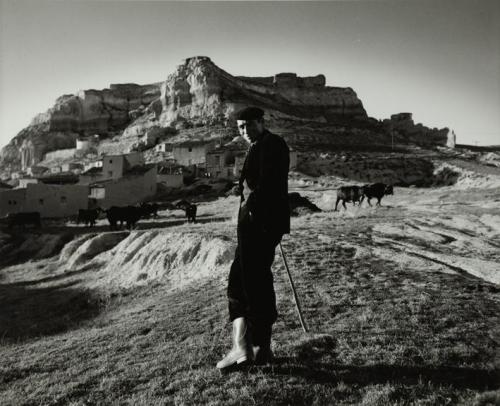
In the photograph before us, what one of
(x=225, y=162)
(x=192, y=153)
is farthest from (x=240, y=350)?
(x=192, y=153)

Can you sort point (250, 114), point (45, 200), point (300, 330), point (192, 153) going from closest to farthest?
point (250, 114)
point (300, 330)
point (45, 200)
point (192, 153)

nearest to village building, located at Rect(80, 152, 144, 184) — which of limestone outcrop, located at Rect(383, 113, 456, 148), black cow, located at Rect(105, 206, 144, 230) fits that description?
black cow, located at Rect(105, 206, 144, 230)

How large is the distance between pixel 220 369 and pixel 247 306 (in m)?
0.65

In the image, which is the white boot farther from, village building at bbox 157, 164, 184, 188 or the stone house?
the stone house

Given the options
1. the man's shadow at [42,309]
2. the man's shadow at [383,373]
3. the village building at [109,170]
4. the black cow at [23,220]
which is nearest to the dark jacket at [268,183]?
the man's shadow at [383,373]

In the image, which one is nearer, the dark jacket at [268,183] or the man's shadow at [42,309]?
the dark jacket at [268,183]

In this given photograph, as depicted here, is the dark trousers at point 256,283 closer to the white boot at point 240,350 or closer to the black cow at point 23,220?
the white boot at point 240,350

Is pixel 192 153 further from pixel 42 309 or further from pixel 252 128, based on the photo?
pixel 252 128

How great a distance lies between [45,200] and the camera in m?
34.3

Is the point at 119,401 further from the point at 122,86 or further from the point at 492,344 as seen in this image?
the point at 122,86

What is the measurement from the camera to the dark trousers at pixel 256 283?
389cm

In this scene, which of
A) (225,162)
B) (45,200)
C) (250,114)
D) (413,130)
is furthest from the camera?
(413,130)

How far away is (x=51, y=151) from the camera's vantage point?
107 m

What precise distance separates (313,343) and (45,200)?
34.9 m
